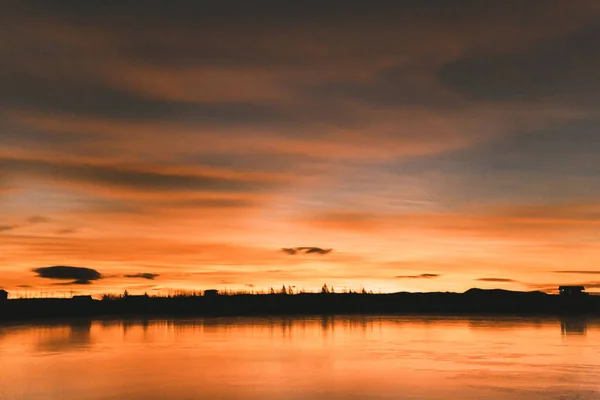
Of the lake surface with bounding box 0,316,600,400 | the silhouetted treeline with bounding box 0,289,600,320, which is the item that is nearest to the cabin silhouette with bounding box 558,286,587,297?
the silhouetted treeline with bounding box 0,289,600,320

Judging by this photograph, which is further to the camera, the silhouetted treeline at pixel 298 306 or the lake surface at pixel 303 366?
the silhouetted treeline at pixel 298 306

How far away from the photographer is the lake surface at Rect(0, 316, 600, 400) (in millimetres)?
19234

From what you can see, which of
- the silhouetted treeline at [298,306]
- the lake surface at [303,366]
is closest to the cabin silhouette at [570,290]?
the silhouetted treeline at [298,306]

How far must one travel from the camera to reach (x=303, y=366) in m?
24.8

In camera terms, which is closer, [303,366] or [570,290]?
[303,366]

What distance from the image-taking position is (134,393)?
19047mm

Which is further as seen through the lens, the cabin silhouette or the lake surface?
the cabin silhouette

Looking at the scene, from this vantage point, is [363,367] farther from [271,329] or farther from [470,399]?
[271,329]

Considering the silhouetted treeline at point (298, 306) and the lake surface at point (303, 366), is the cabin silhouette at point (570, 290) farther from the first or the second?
the lake surface at point (303, 366)

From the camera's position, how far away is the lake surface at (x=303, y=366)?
19234 millimetres

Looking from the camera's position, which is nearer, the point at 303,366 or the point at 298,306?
the point at 303,366

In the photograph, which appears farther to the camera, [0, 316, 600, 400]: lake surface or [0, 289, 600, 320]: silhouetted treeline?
[0, 289, 600, 320]: silhouetted treeline

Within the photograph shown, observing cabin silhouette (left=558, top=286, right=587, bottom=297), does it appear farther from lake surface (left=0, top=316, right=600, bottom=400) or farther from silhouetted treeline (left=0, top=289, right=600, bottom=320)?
lake surface (left=0, top=316, right=600, bottom=400)

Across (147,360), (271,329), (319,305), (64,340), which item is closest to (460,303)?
(319,305)
